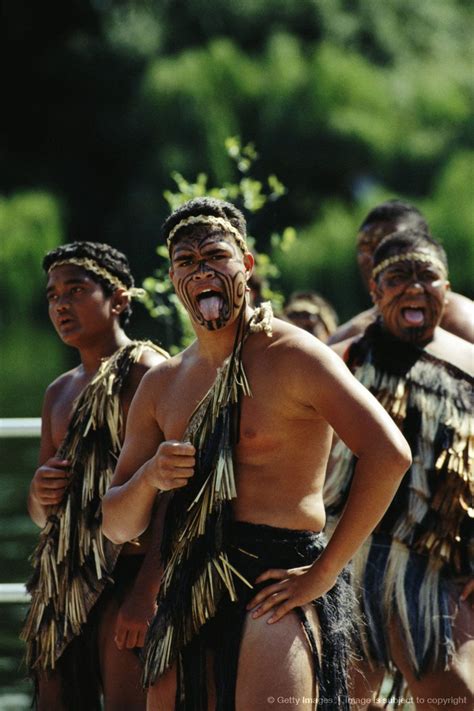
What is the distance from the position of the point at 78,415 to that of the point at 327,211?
1950 centimetres

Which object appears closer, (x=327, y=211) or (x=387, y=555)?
(x=387, y=555)

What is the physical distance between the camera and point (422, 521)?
12.6 ft

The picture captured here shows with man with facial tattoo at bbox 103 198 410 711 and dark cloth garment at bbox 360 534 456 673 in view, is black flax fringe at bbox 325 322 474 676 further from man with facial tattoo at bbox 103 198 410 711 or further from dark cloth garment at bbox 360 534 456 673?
man with facial tattoo at bbox 103 198 410 711

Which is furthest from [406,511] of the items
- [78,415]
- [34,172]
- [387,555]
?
[34,172]

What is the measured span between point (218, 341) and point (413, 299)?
109cm

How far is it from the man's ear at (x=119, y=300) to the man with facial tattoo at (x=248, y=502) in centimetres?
112

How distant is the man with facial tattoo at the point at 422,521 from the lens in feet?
12.3

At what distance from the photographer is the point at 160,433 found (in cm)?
313

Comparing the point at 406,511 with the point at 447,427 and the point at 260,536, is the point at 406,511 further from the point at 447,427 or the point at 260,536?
the point at 260,536

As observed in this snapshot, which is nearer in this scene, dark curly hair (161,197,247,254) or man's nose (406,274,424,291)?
dark curly hair (161,197,247,254)

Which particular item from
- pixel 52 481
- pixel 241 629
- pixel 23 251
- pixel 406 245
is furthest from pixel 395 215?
pixel 23 251

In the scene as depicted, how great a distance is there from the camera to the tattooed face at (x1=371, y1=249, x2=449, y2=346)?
396 cm

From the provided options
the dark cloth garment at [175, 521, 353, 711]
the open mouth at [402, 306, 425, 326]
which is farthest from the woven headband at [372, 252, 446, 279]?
the dark cloth garment at [175, 521, 353, 711]

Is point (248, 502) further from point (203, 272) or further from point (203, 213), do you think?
point (203, 213)
